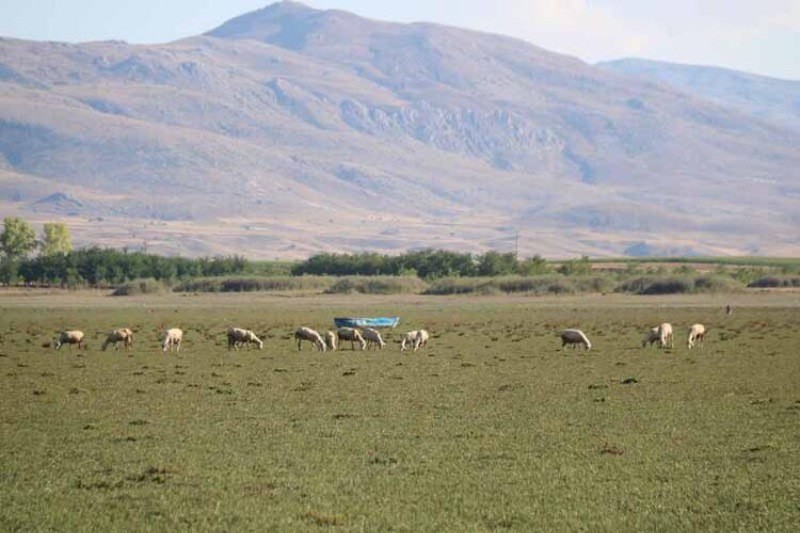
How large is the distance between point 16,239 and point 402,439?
382ft

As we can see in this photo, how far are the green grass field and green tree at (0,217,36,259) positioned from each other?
3683 inches

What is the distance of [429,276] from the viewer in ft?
358

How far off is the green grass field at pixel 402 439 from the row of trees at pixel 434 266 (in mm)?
69085

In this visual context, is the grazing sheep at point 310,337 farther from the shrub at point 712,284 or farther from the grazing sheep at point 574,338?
the shrub at point 712,284

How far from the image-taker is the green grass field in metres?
15.4

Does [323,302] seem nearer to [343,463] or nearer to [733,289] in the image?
[733,289]

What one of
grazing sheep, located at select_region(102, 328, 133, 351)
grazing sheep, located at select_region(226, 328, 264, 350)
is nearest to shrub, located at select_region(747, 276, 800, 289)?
grazing sheep, located at select_region(226, 328, 264, 350)

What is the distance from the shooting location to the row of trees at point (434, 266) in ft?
362

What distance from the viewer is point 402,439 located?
20.3 meters

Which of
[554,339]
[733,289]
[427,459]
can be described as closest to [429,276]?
[733,289]

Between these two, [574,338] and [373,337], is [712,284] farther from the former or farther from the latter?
[373,337]

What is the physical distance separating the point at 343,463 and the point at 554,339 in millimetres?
27705

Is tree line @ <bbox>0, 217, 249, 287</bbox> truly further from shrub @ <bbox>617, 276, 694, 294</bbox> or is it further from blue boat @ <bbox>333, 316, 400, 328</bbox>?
blue boat @ <bbox>333, 316, 400, 328</bbox>

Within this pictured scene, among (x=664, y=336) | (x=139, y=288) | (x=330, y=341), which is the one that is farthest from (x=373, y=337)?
(x=139, y=288)
